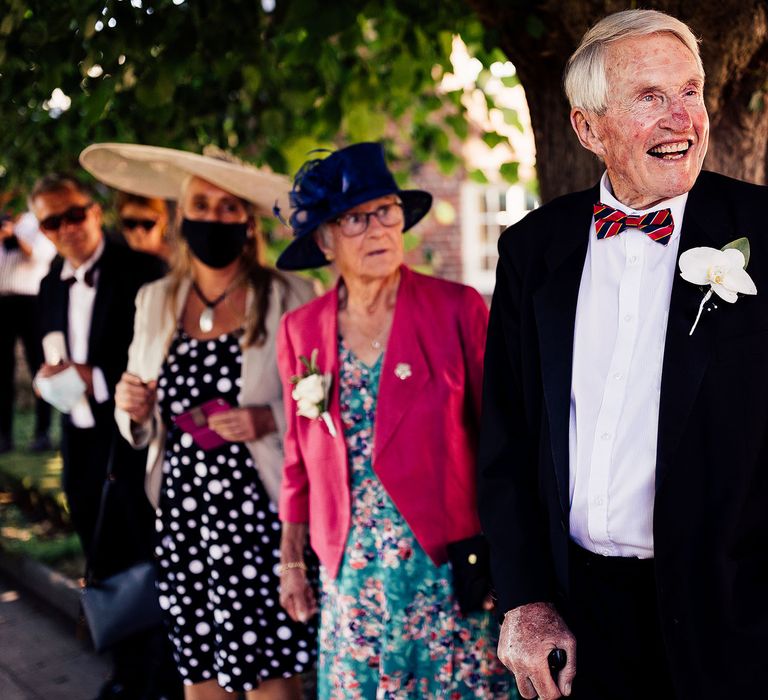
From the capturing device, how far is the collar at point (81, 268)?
14.1ft

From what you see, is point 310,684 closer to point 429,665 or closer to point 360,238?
point 429,665

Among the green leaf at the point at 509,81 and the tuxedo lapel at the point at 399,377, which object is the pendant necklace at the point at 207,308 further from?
the green leaf at the point at 509,81

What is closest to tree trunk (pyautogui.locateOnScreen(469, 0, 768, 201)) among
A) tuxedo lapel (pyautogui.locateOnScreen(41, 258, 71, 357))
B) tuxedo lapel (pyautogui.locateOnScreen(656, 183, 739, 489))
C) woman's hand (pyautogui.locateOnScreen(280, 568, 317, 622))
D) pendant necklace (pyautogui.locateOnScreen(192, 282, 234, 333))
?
tuxedo lapel (pyautogui.locateOnScreen(656, 183, 739, 489))

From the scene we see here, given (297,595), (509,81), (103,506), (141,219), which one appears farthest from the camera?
(141,219)

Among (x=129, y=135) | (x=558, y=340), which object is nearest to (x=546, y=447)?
(x=558, y=340)

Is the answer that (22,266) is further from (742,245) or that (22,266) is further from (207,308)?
(742,245)

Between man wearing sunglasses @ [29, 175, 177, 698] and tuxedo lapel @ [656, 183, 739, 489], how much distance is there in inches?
107

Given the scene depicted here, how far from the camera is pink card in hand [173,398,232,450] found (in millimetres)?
3260

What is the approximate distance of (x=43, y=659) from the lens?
15.8ft

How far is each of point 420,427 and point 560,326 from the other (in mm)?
791

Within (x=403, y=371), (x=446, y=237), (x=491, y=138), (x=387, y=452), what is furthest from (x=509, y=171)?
(x=446, y=237)

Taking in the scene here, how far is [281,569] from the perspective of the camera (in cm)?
307

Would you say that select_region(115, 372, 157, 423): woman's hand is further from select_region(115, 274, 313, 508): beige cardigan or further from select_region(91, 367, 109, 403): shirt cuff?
select_region(91, 367, 109, 403): shirt cuff

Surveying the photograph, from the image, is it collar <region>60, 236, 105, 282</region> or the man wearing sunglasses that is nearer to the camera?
the man wearing sunglasses
